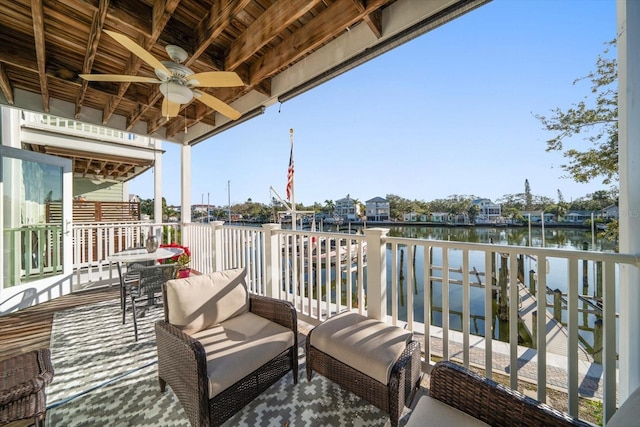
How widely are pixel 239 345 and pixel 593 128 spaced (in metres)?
6.94

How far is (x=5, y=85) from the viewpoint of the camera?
10.8 feet

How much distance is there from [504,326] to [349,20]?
11413 millimetres

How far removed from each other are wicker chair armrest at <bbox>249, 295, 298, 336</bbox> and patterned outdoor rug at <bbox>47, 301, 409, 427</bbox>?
49 cm

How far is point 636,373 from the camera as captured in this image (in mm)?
1220

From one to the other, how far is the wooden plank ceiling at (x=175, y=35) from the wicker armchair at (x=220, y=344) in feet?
7.93

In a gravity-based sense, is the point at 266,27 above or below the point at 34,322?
above

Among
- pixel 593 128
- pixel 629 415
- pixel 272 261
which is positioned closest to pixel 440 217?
pixel 593 128

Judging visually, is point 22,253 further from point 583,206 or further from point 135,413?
point 583,206

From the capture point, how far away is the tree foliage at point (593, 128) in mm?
4449

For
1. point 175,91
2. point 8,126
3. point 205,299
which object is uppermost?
point 8,126

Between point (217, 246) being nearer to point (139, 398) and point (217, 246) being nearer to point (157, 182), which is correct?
point (139, 398)

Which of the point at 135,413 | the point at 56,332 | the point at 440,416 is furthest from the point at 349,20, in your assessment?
the point at 56,332

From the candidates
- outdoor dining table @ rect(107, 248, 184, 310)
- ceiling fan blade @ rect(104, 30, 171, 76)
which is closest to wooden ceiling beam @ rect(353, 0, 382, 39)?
ceiling fan blade @ rect(104, 30, 171, 76)

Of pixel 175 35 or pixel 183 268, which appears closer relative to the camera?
pixel 175 35
